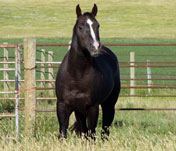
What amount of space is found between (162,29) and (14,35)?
1944 cm

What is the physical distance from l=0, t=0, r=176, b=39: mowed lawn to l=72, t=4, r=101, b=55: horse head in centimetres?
4932

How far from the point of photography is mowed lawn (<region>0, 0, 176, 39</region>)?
6109 centimetres

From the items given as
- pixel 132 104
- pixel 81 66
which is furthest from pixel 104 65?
pixel 132 104

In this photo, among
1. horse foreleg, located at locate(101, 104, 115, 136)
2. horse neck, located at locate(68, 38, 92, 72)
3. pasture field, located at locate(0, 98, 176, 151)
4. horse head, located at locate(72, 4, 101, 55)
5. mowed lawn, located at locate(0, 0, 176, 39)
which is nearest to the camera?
pasture field, located at locate(0, 98, 176, 151)

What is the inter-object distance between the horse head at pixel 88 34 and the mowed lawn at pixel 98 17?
162 ft

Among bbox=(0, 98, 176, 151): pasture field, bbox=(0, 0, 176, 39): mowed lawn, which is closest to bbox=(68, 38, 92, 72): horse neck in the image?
bbox=(0, 98, 176, 151): pasture field

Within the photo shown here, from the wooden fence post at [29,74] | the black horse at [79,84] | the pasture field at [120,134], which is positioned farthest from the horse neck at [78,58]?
the wooden fence post at [29,74]

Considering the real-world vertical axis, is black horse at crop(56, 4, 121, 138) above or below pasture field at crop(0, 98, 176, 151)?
above

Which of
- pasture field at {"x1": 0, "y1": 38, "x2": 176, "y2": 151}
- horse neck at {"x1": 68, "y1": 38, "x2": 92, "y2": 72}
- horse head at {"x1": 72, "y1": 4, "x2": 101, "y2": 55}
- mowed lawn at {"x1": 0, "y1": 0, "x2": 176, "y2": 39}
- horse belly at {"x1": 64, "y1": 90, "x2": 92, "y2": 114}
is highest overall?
mowed lawn at {"x1": 0, "y1": 0, "x2": 176, "y2": 39}

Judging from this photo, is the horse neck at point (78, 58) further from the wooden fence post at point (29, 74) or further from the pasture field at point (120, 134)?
the wooden fence post at point (29, 74)

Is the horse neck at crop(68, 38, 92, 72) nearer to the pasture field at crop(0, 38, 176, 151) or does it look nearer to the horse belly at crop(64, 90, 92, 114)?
the horse belly at crop(64, 90, 92, 114)

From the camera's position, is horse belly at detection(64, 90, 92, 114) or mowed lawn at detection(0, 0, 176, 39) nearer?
horse belly at detection(64, 90, 92, 114)

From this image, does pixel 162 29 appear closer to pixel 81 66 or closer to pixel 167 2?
pixel 167 2

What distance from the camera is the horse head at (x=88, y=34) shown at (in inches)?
250
